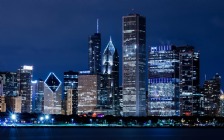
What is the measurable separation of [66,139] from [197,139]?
116ft

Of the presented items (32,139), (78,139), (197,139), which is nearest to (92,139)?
(78,139)

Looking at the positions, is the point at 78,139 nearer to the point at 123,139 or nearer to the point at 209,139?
the point at 123,139

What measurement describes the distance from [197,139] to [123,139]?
20423 millimetres

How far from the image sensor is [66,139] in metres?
150

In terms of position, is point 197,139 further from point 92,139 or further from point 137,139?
point 92,139

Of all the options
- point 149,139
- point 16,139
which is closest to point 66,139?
point 16,139

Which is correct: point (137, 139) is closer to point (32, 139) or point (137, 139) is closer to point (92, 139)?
point (92, 139)

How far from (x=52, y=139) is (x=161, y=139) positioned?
31299mm

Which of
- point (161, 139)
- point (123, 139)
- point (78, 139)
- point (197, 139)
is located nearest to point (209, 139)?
point (197, 139)

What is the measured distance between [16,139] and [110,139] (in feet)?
79.6

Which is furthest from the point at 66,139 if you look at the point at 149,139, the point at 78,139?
the point at 149,139

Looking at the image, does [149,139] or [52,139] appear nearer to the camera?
[52,139]

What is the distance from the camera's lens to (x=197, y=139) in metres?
155

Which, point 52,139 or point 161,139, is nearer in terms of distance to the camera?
point 52,139
